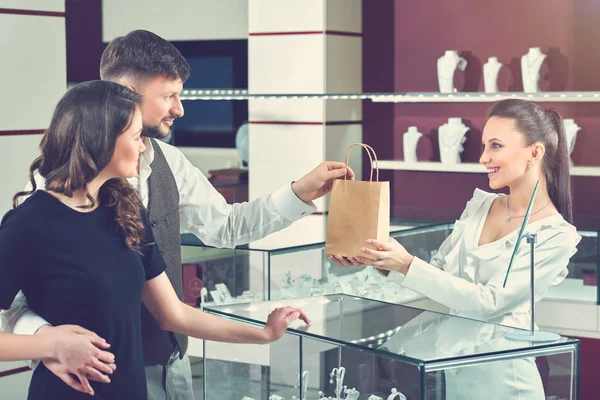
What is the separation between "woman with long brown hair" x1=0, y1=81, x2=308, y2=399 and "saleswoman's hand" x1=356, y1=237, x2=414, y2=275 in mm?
662

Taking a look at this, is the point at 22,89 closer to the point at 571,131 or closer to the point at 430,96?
the point at 430,96

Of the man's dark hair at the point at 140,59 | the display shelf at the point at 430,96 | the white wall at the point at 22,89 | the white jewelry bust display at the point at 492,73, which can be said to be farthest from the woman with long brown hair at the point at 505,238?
the white jewelry bust display at the point at 492,73

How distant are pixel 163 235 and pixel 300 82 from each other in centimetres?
357

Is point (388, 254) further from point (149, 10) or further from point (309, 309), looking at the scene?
point (149, 10)

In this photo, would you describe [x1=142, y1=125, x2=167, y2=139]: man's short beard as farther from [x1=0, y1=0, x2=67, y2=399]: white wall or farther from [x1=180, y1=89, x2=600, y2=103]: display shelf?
[x1=180, y1=89, x2=600, y2=103]: display shelf

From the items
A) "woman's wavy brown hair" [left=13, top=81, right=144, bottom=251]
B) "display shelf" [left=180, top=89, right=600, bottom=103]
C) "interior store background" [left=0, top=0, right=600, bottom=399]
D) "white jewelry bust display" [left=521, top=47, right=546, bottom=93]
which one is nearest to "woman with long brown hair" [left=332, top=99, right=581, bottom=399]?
"woman's wavy brown hair" [left=13, top=81, right=144, bottom=251]

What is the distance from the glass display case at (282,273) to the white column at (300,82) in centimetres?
173

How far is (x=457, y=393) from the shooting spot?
189cm

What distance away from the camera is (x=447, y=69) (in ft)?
18.8

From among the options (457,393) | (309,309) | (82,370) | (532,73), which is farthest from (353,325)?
(532,73)

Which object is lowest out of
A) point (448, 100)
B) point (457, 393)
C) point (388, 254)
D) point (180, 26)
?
point (457, 393)

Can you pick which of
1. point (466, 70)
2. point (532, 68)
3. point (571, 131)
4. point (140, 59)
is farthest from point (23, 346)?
point (466, 70)

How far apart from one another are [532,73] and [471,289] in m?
3.25

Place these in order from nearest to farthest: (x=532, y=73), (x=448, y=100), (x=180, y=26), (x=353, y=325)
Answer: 1. (x=353, y=325)
2. (x=532, y=73)
3. (x=448, y=100)
4. (x=180, y=26)
